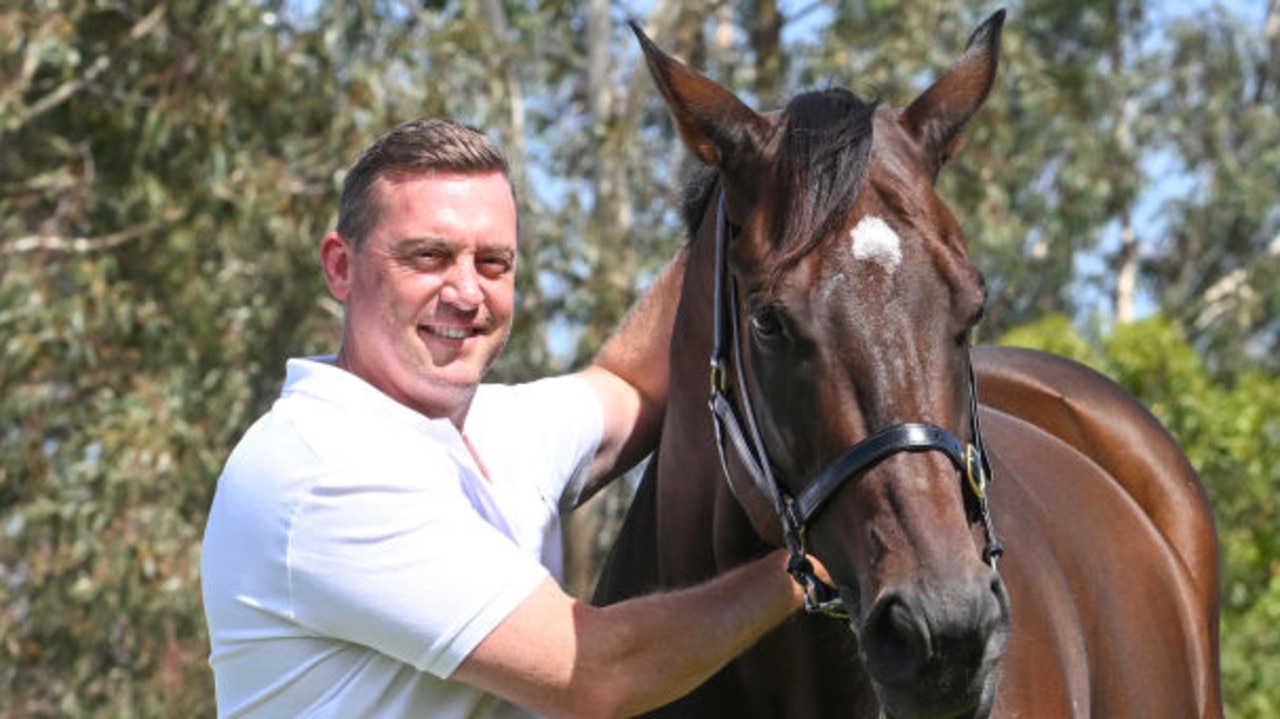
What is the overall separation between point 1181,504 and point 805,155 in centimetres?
280

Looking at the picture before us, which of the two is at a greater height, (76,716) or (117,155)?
(117,155)

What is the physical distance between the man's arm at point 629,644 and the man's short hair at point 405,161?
73 cm

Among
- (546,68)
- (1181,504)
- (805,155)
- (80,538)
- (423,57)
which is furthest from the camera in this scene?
(546,68)

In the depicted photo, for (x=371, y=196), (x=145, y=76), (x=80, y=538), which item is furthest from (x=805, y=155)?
(x=145, y=76)

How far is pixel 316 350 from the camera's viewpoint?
43.7 feet

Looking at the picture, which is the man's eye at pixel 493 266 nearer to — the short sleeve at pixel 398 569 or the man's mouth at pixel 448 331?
the man's mouth at pixel 448 331

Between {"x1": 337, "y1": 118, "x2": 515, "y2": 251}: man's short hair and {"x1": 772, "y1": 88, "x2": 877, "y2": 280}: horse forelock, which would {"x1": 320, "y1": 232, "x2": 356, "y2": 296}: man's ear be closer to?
{"x1": 337, "y1": 118, "x2": 515, "y2": 251}: man's short hair

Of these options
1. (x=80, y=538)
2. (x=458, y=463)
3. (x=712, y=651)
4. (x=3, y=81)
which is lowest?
(x=80, y=538)

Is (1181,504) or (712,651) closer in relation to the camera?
(712,651)

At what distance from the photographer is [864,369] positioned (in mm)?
3223

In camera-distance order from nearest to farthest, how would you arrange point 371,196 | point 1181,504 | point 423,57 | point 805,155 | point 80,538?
1. point 805,155
2. point 371,196
3. point 1181,504
4. point 80,538
5. point 423,57

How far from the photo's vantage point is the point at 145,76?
45.3 feet

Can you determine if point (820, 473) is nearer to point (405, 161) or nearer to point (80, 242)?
point (405, 161)

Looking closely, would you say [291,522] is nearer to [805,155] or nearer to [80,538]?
[805,155]
